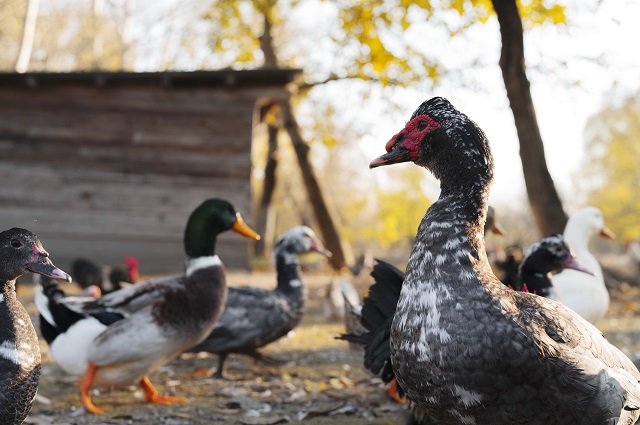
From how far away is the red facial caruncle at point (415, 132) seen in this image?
289cm

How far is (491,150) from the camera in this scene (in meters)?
2.88

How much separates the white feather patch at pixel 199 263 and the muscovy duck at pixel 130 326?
0.09 meters

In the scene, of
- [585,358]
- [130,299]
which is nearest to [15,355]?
[130,299]

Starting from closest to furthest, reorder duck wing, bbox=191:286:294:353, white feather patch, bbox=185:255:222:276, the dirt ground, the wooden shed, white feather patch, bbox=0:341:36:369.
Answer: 1. white feather patch, bbox=0:341:36:369
2. the dirt ground
3. white feather patch, bbox=185:255:222:276
4. duck wing, bbox=191:286:294:353
5. the wooden shed

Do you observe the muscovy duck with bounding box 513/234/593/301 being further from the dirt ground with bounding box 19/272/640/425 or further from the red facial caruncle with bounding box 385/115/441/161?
the red facial caruncle with bounding box 385/115/441/161

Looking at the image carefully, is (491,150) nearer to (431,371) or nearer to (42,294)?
(431,371)

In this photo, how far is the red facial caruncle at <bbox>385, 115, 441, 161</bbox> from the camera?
2891 millimetres

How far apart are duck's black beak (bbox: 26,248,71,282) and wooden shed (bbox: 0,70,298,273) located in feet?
31.3

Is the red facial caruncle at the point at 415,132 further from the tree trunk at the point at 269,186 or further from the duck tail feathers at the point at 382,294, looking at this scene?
the tree trunk at the point at 269,186

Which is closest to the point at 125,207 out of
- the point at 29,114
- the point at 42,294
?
the point at 29,114

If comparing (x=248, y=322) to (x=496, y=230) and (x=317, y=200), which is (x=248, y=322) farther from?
(x=317, y=200)

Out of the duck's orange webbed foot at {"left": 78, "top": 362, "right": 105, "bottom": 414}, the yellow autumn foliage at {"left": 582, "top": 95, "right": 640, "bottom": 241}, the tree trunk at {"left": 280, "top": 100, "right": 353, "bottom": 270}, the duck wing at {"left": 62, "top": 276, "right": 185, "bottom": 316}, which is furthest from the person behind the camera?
the yellow autumn foliage at {"left": 582, "top": 95, "right": 640, "bottom": 241}

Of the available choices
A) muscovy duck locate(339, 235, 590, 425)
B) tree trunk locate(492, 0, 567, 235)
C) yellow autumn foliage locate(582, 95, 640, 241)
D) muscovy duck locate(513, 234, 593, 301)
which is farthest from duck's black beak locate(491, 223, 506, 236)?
yellow autumn foliage locate(582, 95, 640, 241)

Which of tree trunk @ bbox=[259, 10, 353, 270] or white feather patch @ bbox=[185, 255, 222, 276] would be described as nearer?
white feather patch @ bbox=[185, 255, 222, 276]
